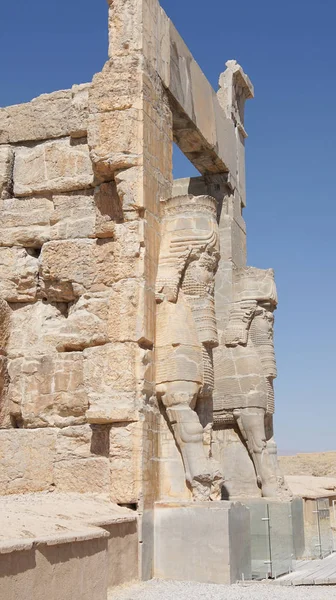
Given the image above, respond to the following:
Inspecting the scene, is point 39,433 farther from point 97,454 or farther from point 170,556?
point 170,556

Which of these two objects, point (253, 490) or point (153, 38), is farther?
point (253, 490)

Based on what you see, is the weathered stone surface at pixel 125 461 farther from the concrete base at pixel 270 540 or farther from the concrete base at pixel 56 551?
the concrete base at pixel 270 540

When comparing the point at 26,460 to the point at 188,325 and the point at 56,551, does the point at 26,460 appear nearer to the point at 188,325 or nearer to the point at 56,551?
the point at 188,325

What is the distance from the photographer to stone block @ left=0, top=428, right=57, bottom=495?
6.77 meters

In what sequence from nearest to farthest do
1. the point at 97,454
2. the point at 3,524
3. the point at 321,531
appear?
the point at 3,524
the point at 97,454
the point at 321,531

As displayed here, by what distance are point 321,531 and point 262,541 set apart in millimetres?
1827

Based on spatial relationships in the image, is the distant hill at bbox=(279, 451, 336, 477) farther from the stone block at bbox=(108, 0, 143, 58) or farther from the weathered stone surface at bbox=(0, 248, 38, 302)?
the stone block at bbox=(108, 0, 143, 58)

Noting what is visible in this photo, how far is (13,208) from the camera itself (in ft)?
24.8

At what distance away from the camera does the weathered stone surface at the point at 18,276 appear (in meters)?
7.34

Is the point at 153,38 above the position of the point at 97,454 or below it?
above

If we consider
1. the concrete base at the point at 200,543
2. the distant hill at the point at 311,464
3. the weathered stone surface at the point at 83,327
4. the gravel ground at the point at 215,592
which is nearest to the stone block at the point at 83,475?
the concrete base at the point at 200,543

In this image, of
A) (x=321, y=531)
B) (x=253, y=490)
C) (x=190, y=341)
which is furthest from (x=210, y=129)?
(x=321, y=531)

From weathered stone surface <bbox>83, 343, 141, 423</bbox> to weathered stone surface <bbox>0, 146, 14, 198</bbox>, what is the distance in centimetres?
208

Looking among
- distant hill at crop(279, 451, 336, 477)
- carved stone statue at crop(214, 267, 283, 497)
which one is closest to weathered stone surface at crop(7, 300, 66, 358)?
carved stone statue at crop(214, 267, 283, 497)
